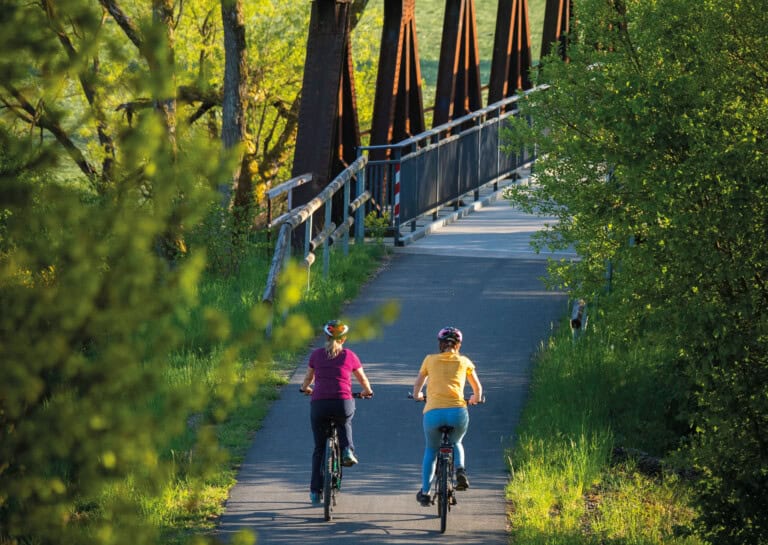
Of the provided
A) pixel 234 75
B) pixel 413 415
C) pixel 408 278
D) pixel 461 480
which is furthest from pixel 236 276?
pixel 461 480

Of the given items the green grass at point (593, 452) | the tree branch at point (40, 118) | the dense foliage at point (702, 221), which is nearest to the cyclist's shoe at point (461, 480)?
the green grass at point (593, 452)

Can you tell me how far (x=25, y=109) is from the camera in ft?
11.7

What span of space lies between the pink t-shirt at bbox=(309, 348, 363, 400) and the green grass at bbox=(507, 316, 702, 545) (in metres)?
1.32

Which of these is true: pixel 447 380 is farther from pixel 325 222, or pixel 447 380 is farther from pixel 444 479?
pixel 325 222

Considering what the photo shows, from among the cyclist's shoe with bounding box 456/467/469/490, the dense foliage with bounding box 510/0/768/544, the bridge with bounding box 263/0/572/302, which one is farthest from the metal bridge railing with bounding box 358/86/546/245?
the cyclist's shoe with bounding box 456/467/469/490

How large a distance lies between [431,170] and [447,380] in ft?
34.3

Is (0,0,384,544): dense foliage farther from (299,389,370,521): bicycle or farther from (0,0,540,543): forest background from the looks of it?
(299,389,370,521): bicycle

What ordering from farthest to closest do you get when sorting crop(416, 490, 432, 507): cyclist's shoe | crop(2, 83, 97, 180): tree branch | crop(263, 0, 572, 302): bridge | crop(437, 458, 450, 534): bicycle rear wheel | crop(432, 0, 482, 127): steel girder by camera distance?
crop(432, 0, 482, 127): steel girder
crop(263, 0, 572, 302): bridge
crop(416, 490, 432, 507): cyclist's shoe
crop(437, 458, 450, 534): bicycle rear wheel
crop(2, 83, 97, 180): tree branch

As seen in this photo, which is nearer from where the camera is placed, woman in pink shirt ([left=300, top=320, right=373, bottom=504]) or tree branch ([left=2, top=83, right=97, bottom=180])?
tree branch ([left=2, top=83, right=97, bottom=180])

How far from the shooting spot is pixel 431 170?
18547 mm

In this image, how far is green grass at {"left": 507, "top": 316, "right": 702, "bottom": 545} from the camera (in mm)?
8141

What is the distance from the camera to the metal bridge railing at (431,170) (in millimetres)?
17469

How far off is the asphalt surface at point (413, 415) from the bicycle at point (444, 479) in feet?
0.45

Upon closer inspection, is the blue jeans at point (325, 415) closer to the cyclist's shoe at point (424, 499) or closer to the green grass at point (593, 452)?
the cyclist's shoe at point (424, 499)
